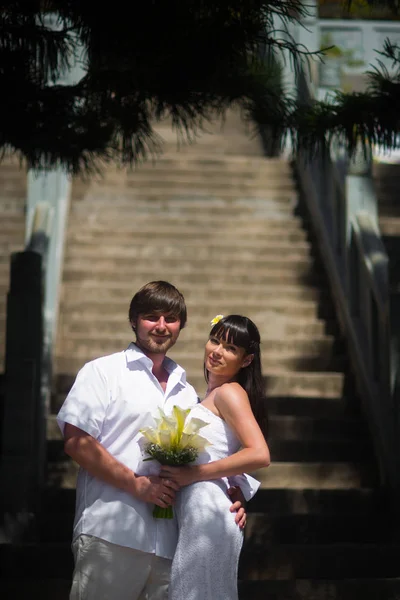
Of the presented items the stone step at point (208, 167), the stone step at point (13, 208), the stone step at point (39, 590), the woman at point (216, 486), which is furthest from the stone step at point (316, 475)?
the stone step at point (208, 167)

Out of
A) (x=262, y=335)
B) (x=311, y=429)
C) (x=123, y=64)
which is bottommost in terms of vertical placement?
(x=311, y=429)

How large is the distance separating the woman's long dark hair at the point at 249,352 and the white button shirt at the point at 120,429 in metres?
0.30

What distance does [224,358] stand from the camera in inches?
151

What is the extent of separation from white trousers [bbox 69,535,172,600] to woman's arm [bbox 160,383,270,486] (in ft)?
1.02

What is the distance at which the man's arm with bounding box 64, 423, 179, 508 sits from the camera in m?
3.45

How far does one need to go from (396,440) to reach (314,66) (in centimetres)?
751

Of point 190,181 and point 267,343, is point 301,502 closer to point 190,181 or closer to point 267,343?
point 267,343

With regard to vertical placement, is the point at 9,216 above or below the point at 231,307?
above

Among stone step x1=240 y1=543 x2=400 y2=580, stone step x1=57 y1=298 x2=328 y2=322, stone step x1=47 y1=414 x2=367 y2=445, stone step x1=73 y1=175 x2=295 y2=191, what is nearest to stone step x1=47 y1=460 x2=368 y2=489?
stone step x1=47 y1=414 x2=367 y2=445

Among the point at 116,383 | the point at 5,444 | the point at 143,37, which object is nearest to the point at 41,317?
the point at 5,444

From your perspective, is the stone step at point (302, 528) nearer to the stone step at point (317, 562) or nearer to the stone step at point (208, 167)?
the stone step at point (317, 562)

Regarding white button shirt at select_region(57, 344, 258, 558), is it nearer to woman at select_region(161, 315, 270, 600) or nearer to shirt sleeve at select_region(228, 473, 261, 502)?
woman at select_region(161, 315, 270, 600)

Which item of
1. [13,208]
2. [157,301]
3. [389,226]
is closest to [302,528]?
[157,301]

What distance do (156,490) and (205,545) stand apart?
0.26 meters
